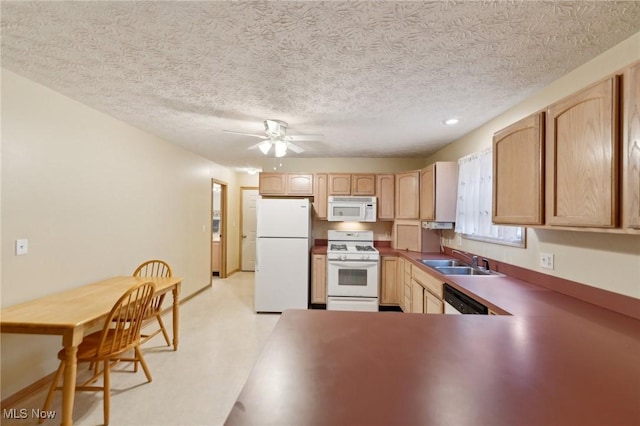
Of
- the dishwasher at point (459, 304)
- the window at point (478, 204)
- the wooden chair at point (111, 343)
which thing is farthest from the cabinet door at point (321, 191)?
the wooden chair at point (111, 343)

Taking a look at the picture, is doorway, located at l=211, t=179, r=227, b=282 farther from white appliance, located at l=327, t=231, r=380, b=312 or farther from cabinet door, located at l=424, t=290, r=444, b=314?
cabinet door, located at l=424, t=290, r=444, b=314

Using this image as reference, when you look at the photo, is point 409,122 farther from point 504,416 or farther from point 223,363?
point 223,363

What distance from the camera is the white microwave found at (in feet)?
13.4

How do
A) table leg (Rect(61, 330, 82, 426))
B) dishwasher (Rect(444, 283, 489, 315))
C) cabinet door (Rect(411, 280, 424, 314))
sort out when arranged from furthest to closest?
cabinet door (Rect(411, 280, 424, 314))
dishwasher (Rect(444, 283, 489, 315))
table leg (Rect(61, 330, 82, 426))

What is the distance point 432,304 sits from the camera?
8.39ft

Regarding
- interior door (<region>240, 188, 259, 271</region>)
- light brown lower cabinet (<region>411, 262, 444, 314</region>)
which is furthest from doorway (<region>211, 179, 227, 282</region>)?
light brown lower cabinet (<region>411, 262, 444, 314</region>)

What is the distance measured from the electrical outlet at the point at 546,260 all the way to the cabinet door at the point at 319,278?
2.51 meters

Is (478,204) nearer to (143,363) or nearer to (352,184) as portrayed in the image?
(352,184)

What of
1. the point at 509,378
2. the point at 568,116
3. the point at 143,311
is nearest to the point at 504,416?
the point at 509,378

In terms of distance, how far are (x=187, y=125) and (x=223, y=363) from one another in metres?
2.48

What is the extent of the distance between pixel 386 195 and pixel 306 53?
9.53ft

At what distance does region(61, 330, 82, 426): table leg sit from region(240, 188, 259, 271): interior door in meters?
4.70

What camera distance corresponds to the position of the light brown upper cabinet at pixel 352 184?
4.19 metres

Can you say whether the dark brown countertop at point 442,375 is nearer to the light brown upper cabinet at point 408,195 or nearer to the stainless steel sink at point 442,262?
the stainless steel sink at point 442,262
